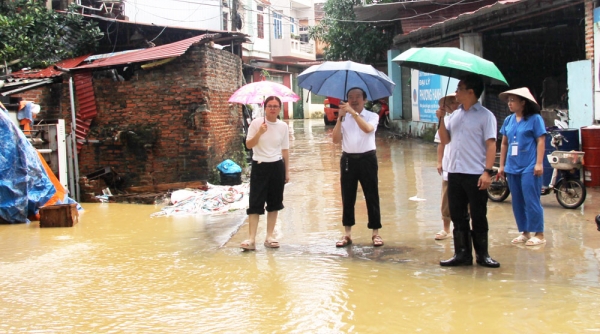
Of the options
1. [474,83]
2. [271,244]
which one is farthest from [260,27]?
[474,83]

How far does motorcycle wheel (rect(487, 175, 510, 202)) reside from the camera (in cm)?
827

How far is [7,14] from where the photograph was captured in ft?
46.2

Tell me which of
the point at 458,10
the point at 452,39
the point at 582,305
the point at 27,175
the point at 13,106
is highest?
the point at 458,10

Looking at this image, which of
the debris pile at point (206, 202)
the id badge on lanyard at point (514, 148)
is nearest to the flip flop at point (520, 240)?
the id badge on lanyard at point (514, 148)

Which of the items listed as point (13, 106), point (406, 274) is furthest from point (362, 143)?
point (13, 106)

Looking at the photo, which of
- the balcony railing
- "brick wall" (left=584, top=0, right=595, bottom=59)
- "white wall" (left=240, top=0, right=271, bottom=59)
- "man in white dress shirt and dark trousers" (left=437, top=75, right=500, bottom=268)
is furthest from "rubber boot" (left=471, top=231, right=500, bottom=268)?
the balcony railing

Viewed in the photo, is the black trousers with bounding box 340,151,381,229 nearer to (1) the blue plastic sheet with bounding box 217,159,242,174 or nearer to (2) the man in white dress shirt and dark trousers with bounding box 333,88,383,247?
(2) the man in white dress shirt and dark trousers with bounding box 333,88,383,247

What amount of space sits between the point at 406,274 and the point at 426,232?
1754mm

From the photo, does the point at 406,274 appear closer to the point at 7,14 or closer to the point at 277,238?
the point at 277,238

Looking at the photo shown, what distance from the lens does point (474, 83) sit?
16.8 ft

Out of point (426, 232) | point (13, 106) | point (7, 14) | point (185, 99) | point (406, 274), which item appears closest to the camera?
point (406, 274)

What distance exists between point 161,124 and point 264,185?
547cm

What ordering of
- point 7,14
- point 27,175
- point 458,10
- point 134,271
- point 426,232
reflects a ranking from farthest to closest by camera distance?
point 458,10, point 7,14, point 27,175, point 426,232, point 134,271

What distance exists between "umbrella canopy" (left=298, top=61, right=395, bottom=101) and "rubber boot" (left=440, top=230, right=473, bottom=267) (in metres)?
1.80
